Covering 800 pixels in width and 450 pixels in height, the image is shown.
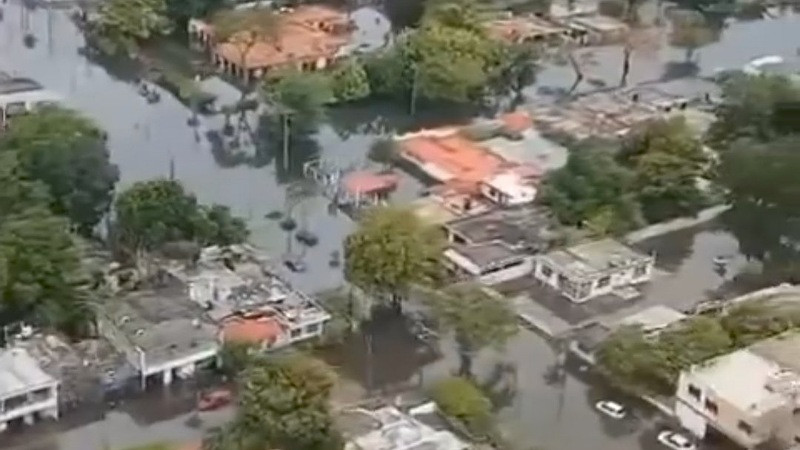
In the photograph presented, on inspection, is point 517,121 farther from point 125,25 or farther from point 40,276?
point 40,276

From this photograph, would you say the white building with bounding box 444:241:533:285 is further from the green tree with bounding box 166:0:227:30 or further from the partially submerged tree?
the green tree with bounding box 166:0:227:30

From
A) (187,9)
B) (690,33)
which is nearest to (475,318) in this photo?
(187,9)

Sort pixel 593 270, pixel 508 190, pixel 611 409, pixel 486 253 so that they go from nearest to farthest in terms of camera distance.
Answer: pixel 611 409 < pixel 593 270 < pixel 486 253 < pixel 508 190

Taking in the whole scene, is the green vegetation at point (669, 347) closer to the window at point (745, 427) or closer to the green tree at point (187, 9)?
the window at point (745, 427)

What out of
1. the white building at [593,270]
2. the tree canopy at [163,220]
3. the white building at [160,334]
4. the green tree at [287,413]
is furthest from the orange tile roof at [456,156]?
the green tree at [287,413]

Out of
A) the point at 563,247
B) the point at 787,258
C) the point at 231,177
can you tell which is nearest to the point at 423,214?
the point at 563,247

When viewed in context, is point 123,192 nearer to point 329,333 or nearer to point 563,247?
point 329,333

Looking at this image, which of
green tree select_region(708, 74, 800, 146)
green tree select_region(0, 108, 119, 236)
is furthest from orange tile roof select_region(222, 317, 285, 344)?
green tree select_region(708, 74, 800, 146)
